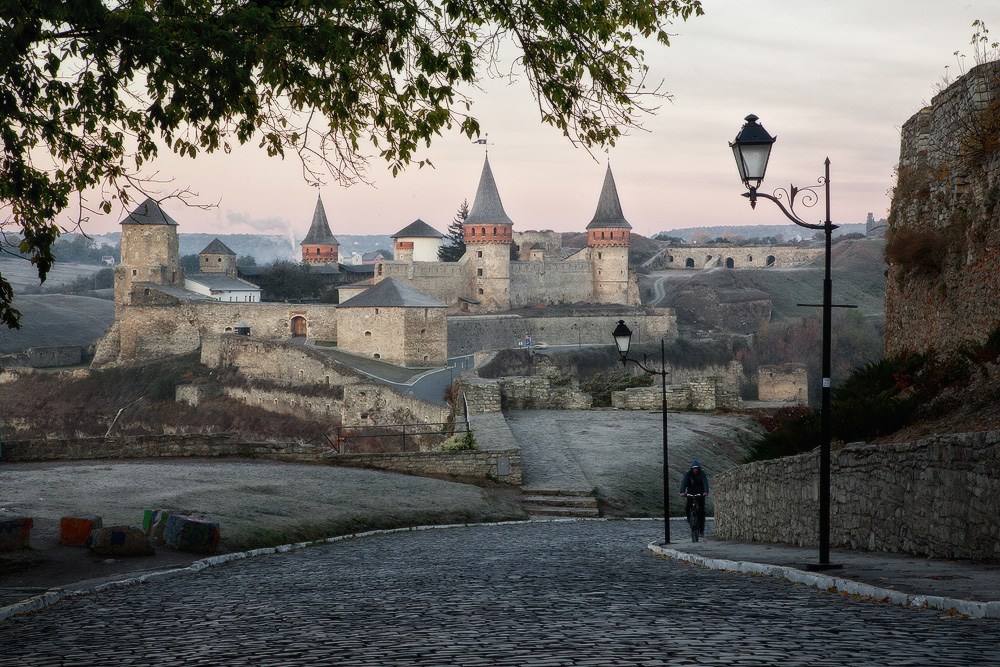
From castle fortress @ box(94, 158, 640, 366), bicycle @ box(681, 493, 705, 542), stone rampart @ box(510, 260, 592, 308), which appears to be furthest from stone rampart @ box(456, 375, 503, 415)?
stone rampart @ box(510, 260, 592, 308)

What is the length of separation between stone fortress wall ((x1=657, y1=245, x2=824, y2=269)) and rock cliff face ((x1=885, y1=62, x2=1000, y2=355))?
108963 mm

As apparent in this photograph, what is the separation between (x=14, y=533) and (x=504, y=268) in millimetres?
70675

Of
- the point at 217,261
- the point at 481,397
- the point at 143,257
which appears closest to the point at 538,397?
the point at 481,397

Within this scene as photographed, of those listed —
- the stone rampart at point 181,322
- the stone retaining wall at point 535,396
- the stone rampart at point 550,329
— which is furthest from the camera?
the stone rampart at point 550,329

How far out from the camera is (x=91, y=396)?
6300 centimetres

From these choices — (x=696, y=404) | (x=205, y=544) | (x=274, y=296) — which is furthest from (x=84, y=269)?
(x=205, y=544)

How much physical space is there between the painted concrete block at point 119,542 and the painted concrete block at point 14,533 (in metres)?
0.53

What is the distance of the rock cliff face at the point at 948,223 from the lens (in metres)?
8.80

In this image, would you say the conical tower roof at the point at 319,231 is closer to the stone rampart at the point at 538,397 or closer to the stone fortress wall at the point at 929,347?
the stone rampart at the point at 538,397

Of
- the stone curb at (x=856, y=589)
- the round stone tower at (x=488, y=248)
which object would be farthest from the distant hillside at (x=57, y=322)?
the stone curb at (x=856, y=589)

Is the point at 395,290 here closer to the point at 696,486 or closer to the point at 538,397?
the point at 538,397

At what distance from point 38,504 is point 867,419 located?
355 inches

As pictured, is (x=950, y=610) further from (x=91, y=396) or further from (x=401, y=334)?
(x=91, y=396)

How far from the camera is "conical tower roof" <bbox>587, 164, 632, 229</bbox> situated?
8619cm
